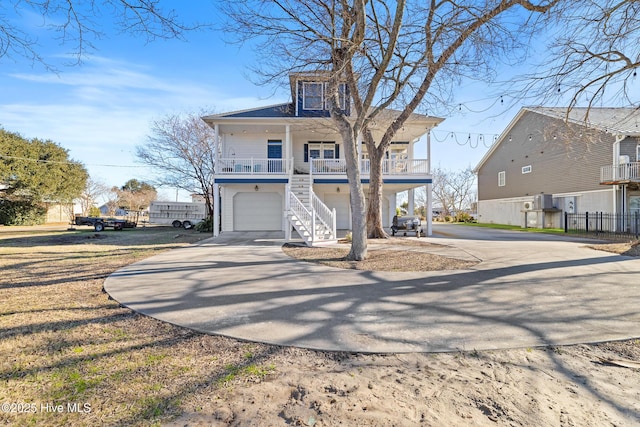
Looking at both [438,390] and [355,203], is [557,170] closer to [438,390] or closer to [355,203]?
[355,203]

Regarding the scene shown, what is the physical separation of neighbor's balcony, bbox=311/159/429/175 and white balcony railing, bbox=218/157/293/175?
5.10 feet

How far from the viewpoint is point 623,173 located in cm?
1723

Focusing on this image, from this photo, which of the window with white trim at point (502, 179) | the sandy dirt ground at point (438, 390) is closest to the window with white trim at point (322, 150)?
the sandy dirt ground at point (438, 390)

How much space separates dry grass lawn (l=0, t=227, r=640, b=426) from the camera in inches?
85.0

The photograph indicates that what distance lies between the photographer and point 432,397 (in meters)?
2.38

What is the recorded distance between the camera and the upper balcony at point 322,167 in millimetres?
15141

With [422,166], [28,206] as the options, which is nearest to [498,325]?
[422,166]

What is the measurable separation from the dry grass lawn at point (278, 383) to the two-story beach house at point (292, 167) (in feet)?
28.5

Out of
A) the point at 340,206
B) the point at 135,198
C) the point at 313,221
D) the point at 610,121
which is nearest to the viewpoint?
the point at 313,221

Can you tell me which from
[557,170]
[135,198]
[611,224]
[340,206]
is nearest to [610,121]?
[557,170]

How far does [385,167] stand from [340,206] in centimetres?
456

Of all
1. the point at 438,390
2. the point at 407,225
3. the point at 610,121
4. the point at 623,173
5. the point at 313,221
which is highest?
the point at 610,121

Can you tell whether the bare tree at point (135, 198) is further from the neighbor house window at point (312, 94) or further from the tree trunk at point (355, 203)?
the tree trunk at point (355, 203)

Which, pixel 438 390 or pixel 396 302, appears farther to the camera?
pixel 396 302
